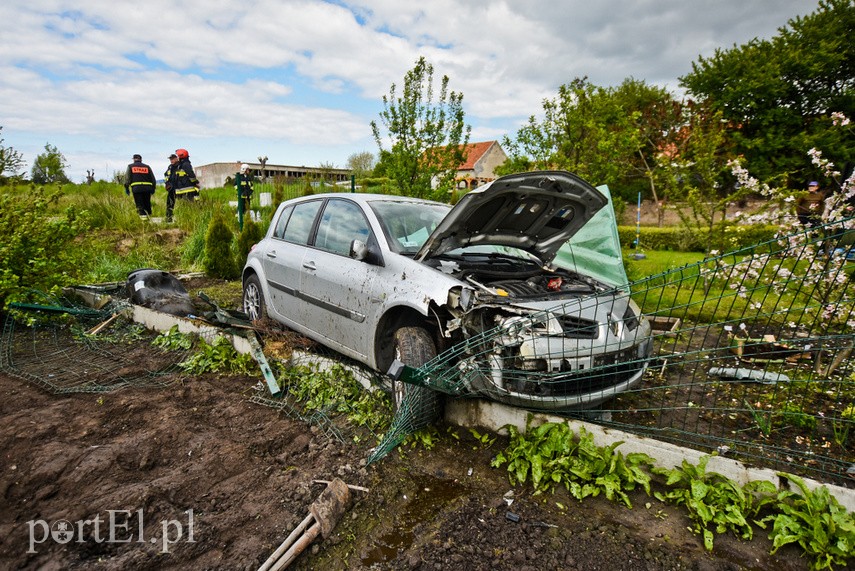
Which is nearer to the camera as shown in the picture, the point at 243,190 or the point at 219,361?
the point at 219,361

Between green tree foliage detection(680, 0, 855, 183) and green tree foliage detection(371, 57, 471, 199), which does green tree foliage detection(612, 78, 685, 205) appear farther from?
green tree foliage detection(371, 57, 471, 199)

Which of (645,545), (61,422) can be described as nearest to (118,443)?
(61,422)

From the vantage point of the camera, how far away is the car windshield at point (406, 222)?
3943 mm

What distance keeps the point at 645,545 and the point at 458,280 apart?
1.86 m

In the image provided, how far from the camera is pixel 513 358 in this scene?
3002 millimetres

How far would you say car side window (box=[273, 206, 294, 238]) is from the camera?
531cm

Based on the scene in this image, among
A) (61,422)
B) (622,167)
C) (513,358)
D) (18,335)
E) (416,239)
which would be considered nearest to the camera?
(513,358)

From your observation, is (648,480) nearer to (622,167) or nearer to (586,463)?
(586,463)

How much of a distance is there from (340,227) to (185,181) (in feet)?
33.2

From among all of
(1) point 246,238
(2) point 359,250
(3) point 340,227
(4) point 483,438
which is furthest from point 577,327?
(1) point 246,238

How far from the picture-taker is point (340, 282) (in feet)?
13.5

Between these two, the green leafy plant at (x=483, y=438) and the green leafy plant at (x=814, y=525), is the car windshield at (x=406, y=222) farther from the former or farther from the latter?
the green leafy plant at (x=814, y=525)

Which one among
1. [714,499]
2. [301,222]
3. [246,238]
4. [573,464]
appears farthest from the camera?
[246,238]

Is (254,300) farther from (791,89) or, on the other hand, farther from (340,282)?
(791,89)
